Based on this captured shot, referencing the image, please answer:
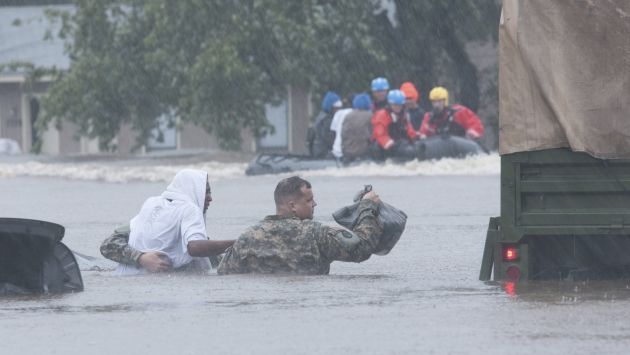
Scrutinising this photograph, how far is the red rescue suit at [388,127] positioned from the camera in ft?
106

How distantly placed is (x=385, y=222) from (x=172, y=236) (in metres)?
1.71

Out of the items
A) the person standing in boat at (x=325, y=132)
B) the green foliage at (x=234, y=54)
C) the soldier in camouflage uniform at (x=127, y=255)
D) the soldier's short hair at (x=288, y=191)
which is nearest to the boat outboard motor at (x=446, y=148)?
the person standing in boat at (x=325, y=132)

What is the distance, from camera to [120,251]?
42.3ft

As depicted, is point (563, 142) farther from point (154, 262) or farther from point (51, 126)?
point (51, 126)

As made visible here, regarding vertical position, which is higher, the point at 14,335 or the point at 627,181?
the point at 627,181

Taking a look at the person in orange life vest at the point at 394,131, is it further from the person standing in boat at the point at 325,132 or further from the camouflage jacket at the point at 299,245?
the camouflage jacket at the point at 299,245

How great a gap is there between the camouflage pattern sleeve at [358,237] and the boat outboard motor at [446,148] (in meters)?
20.3

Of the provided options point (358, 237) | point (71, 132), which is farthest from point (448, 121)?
point (71, 132)

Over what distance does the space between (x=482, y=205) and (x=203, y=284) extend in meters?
11.5

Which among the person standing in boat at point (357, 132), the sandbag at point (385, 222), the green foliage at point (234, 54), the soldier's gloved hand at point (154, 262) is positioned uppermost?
the green foliage at point (234, 54)

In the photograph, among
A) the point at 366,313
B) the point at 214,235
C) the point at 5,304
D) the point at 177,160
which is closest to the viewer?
the point at 366,313

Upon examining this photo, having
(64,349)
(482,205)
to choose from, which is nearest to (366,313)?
(64,349)

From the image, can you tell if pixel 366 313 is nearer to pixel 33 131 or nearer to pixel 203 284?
pixel 203 284

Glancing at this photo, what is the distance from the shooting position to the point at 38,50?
181ft
